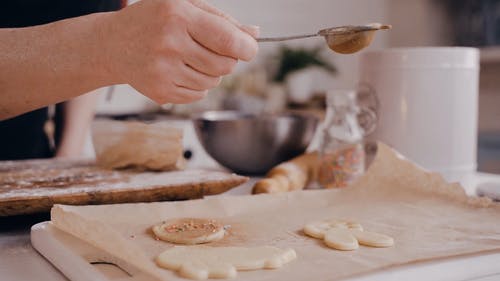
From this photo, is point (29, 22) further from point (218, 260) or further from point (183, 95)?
point (218, 260)

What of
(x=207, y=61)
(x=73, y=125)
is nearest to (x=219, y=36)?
(x=207, y=61)

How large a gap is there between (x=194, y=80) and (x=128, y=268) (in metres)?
0.28

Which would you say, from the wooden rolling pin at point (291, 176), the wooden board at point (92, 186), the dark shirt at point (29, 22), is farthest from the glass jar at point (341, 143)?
the dark shirt at point (29, 22)

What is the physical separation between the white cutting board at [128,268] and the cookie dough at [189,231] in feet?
0.28

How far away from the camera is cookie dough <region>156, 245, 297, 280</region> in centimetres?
53

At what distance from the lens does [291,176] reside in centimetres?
101

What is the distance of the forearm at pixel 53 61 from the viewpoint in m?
0.75

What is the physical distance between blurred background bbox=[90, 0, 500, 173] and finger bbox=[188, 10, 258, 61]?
203 cm

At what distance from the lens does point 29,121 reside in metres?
1.57

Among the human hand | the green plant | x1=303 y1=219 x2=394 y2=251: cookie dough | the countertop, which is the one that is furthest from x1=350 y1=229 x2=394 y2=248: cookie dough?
the green plant

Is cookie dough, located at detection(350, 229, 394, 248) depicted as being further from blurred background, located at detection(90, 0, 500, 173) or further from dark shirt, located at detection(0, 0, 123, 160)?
blurred background, located at detection(90, 0, 500, 173)

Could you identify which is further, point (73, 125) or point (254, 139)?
point (73, 125)

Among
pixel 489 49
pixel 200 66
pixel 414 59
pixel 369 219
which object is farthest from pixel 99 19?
pixel 489 49

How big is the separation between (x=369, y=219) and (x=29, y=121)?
1.15 metres
